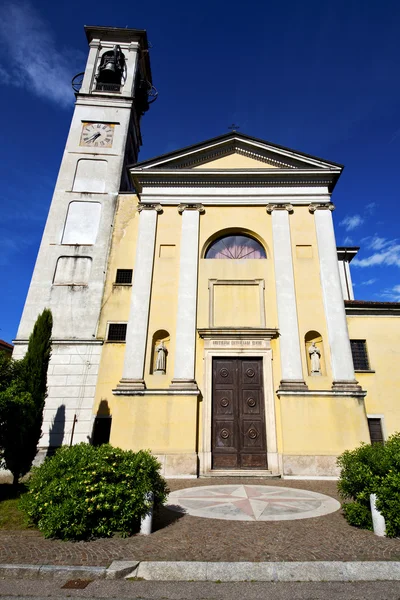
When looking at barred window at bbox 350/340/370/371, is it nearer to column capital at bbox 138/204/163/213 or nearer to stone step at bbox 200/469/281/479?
stone step at bbox 200/469/281/479

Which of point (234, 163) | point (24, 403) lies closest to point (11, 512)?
point (24, 403)

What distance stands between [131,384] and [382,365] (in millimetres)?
9987

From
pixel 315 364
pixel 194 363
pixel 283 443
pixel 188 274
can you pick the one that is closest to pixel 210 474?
pixel 283 443

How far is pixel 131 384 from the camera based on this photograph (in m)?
11.8

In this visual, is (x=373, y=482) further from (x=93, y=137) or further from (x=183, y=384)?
(x=93, y=137)

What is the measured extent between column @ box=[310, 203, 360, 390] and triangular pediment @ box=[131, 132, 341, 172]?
7.50 feet

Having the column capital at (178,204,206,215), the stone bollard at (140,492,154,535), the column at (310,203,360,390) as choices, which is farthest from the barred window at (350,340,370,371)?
the stone bollard at (140,492,154,535)

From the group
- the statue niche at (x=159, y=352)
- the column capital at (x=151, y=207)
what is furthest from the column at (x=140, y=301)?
the statue niche at (x=159, y=352)

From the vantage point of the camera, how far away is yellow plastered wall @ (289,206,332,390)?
12281mm

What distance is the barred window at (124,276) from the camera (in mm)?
14293

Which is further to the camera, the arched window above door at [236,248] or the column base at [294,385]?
the arched window above door at [236,248]

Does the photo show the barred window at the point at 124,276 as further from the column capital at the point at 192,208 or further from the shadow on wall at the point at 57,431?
the shadow on wall at the point at 57,431

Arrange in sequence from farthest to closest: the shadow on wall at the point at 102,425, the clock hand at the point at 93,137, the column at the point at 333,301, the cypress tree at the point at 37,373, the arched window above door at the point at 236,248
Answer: the clock hand at the point at 93,137 → the arched window above door at the point at 236,248 → the shadow on wall at the point at 102,425 → the column at the point at 333,301 → the cypress tree at the point at 37,373

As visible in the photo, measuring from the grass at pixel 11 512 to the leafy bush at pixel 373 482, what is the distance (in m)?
5.18
